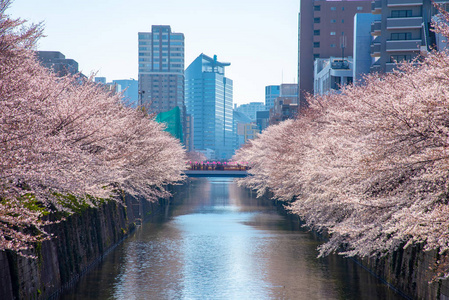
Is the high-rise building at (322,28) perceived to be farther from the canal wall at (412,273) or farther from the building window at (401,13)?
the canal wall at (412,273)

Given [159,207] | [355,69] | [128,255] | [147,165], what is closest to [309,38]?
[355,69]

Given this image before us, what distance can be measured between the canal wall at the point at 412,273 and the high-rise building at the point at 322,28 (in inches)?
4324

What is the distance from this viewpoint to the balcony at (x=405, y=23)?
78.6 metres

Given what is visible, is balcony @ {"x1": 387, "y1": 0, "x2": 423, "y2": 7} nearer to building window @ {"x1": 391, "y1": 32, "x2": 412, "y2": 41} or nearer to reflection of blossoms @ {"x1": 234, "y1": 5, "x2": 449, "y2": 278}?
building window @ {"x1": 391, "y1": 32, "x2": 412, "y2": 41}

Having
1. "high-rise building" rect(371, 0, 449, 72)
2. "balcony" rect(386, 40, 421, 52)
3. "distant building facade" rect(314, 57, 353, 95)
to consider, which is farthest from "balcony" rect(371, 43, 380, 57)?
"distant building facade" rect(314, 57, 353, 95)

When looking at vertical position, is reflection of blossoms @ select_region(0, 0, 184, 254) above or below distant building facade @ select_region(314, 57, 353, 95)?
below

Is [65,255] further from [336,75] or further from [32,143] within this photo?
[336,75]

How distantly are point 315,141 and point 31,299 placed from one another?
2564 cm

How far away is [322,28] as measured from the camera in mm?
140250

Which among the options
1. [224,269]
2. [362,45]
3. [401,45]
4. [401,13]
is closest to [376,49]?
[401,45]

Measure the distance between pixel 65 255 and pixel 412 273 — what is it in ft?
→ 58.4

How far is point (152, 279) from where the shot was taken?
3216 cm

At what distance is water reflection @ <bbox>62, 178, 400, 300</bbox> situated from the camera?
2931 cm

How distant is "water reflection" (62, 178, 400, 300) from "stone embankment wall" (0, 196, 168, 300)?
0.94 metres
